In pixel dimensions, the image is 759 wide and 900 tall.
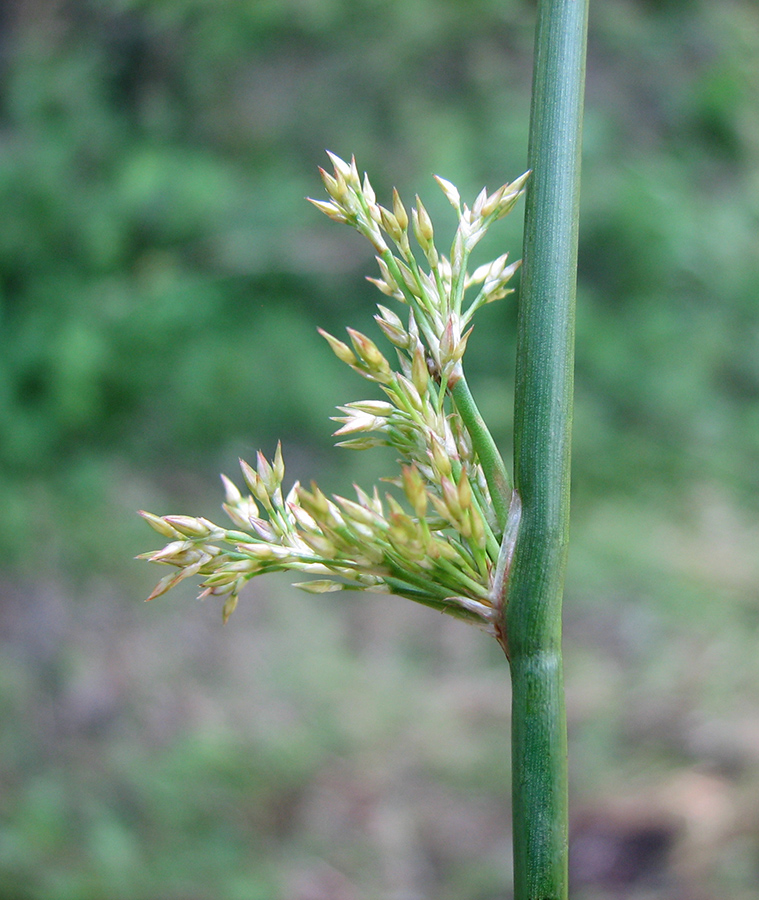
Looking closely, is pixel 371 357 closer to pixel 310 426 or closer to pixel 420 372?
pixel 420 372

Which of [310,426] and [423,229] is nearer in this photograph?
[423,229]

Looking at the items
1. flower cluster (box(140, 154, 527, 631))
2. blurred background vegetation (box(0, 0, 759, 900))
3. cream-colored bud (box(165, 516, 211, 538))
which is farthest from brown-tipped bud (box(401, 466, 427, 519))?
blurred background vegetation (box(0, 0, 759, 900))

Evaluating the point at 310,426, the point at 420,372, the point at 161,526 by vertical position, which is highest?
the point at 310,426

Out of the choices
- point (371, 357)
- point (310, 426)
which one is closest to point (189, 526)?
point (371, 357)

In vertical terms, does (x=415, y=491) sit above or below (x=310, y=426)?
below

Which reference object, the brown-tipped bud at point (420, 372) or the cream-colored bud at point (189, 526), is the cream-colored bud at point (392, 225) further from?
the cream-colored bud at point (189, 526)

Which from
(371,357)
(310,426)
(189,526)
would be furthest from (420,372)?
(310,426)

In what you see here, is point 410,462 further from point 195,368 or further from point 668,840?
point 195,368
